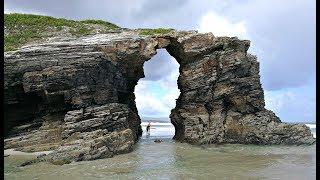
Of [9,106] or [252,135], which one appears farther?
[252,135]

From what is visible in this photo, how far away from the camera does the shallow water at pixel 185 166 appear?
894 inches

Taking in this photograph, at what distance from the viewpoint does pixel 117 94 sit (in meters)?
34.9

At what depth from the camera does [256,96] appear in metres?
39.6

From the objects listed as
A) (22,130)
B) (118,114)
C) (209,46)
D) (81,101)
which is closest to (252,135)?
(209,46)

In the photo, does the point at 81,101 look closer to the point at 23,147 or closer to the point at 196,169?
the point at 23,147

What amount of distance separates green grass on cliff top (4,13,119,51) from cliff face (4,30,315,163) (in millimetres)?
2257

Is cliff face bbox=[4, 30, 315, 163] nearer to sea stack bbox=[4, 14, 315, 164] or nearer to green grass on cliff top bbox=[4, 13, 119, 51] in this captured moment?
sea stack bbox=[4, 14, 315, 164]

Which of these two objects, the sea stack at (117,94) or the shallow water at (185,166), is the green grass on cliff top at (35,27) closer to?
the sea stack at (117,94)

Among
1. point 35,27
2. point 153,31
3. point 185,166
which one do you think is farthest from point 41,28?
point 185,166

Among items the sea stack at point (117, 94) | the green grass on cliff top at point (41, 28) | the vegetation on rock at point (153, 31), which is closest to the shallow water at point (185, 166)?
the sea stack at point (117, 94)

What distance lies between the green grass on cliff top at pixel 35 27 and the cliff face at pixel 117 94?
2.26m

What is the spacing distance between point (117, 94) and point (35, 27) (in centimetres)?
914

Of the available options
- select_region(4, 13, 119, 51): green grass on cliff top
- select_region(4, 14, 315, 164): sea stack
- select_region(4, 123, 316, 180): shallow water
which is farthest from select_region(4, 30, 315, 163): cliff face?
select_region(4, 13, 119, 51): green grass on cliff top

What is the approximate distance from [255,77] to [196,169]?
17836 mm
